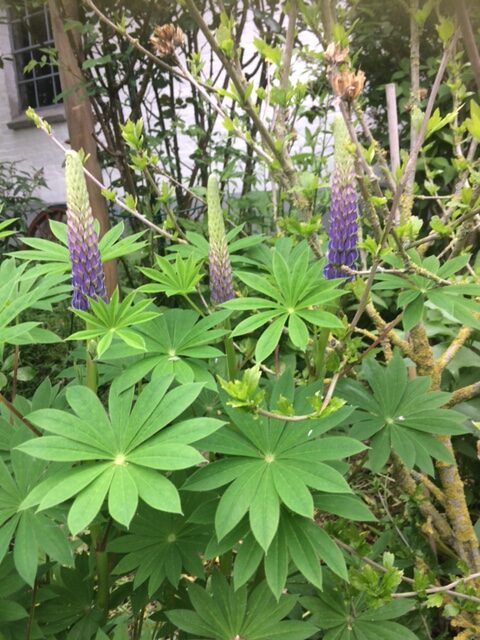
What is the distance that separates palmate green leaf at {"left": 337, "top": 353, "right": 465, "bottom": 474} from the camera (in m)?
1.23

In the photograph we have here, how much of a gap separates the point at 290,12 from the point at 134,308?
106cm

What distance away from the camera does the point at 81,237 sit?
1066mm

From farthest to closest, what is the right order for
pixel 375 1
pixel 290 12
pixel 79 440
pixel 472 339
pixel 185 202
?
pixel 185 202 < pixel 375 1 < pixel 472 339 < pixel 290 12 < pixel 79 440

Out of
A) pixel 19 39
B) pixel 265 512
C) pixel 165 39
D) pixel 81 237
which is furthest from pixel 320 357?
Answer: pixel 19 39

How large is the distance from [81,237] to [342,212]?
0.52m

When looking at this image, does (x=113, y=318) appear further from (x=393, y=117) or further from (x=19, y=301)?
(x=393, y=117)

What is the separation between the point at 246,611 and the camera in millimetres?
1126

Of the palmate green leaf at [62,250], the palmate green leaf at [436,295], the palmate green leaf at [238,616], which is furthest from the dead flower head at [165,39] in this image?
the palmate green leaf at [238,616]

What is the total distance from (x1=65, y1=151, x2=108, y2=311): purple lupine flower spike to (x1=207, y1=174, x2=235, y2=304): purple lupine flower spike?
23 centimetres

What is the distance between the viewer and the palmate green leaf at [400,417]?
1.23m

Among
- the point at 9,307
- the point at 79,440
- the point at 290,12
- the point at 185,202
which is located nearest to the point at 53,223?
the point at 9,307

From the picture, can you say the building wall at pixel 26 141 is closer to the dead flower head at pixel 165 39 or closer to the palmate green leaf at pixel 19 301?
the dead flower head at pixel 165 39

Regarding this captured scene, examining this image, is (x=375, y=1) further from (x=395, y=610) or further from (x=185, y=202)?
(x=395, y=610)

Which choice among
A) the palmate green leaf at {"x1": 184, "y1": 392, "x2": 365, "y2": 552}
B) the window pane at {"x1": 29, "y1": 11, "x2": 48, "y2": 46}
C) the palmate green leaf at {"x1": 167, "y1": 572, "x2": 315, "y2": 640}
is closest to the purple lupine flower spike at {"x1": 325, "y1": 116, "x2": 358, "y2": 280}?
the palmate green leaf at {"x1": 184, "y1": 392, "x2": 365, "y2": 552}
